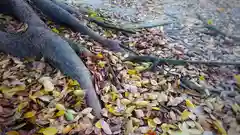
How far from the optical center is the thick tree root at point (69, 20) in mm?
2690

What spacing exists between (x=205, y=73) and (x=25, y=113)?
68.7 inches

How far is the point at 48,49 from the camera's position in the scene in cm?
213

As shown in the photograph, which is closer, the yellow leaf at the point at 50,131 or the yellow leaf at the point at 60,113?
the yellow leaf at the point at 50,131

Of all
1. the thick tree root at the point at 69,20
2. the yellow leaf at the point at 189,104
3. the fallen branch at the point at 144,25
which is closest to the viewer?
the yellow leaf at the point at 189,104

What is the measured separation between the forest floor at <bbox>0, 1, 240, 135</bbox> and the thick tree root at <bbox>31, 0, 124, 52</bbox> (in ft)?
0.35

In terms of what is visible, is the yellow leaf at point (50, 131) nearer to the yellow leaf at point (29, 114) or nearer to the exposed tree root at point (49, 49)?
the yellow leaf at point (29, 114)

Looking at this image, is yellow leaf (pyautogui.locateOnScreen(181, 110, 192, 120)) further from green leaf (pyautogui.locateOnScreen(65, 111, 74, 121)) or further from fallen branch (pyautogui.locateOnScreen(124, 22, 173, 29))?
fallen branch (pyautogui.locateOnScreen(124, 22, 173, 29))

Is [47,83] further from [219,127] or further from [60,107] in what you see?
[219,127]

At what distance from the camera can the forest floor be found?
169 centimetres

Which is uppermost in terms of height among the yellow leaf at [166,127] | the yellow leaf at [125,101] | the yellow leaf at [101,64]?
the yellow leaf at [101,64]

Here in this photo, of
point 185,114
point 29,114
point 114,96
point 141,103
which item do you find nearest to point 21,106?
point 29,114

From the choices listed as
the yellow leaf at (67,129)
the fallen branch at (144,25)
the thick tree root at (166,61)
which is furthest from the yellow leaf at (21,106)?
the fallen branch at (144,25)

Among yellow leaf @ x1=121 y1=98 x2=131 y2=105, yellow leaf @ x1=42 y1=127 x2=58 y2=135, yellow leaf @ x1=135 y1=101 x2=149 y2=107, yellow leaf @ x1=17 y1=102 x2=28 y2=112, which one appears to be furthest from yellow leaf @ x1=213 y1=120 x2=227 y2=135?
yellow leaf @ x1=17 y1=102 x2=28 y2=112

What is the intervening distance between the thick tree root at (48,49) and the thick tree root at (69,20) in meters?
0.50
